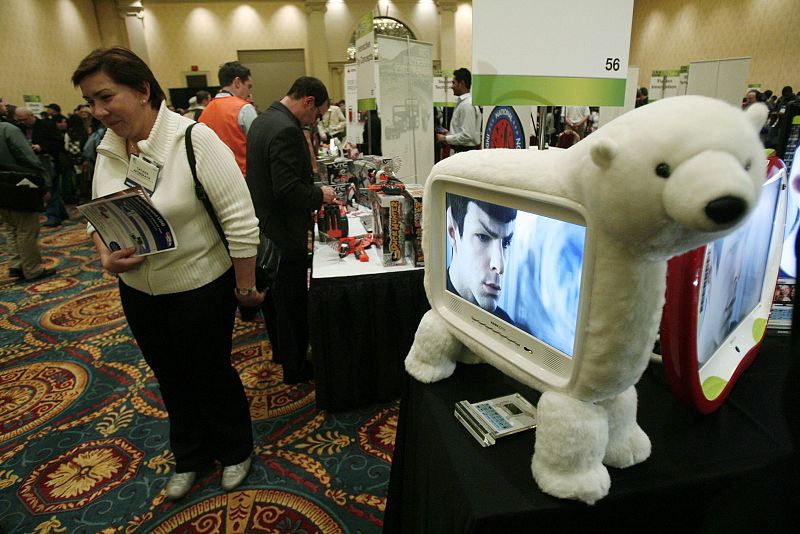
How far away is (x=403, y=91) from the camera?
10.2 ft

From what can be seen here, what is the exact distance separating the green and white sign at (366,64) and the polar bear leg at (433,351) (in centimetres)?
275

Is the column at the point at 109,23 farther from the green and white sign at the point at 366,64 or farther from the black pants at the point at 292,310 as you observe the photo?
the black pants at the point at 292,310

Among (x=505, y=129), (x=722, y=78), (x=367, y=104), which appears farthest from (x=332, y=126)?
(x=505, y=129)

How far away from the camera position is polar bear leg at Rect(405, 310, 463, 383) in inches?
38.8

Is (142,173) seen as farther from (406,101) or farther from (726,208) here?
(406,101)

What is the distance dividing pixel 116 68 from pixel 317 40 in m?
12.3

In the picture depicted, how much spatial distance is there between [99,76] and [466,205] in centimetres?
109

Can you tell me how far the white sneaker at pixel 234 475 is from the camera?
1788 mm

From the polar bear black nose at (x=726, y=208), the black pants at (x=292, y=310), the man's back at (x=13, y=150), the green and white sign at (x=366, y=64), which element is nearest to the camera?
the polar bear black nose at (x=726, y=208)

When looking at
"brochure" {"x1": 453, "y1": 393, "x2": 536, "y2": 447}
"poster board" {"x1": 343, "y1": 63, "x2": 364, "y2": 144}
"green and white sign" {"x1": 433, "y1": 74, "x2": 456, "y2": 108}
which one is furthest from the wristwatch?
"green and white sign" {"x1": 433, "y1": 74, "x2": 456, "y2": 108}

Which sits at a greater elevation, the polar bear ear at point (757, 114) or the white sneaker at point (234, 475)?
the polar bear ear at point (757, 114)

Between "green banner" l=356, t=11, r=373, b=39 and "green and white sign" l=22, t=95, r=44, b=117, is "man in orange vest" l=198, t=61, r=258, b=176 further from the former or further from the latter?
"green and white sign" l=22, t=95, r=44, b=117

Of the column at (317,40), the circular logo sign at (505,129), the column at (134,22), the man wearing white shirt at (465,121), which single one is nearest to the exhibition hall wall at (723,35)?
the man wearing white shirt at (465,121)

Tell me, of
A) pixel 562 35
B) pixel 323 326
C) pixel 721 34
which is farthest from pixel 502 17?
pixel 721 34
